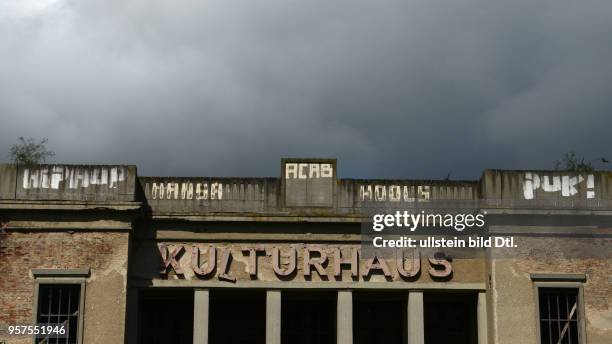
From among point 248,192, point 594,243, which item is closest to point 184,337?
point 248,192

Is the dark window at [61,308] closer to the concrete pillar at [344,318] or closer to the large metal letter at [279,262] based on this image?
the large metal letter at [279,262]

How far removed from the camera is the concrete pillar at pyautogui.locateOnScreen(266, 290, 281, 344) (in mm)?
23094

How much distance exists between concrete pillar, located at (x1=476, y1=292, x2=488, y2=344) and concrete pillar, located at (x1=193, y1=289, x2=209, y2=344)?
6.49m

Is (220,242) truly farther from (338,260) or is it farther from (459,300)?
(459,300)

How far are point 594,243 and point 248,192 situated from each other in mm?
8346

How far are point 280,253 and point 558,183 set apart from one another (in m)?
6.95

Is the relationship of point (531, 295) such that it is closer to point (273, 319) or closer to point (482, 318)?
point (482, 318)

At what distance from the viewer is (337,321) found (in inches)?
922

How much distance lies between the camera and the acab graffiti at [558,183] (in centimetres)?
2372

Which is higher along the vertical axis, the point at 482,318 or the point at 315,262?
the point at 315,262

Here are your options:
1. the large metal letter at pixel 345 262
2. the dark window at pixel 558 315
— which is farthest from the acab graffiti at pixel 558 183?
the large metal letter at pixel 345 262

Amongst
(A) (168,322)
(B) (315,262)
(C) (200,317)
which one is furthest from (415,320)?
(A) (168,322)

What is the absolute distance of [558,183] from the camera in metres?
23.8

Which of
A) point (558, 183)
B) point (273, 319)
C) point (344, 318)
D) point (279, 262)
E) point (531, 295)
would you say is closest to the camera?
point (531, 295)
